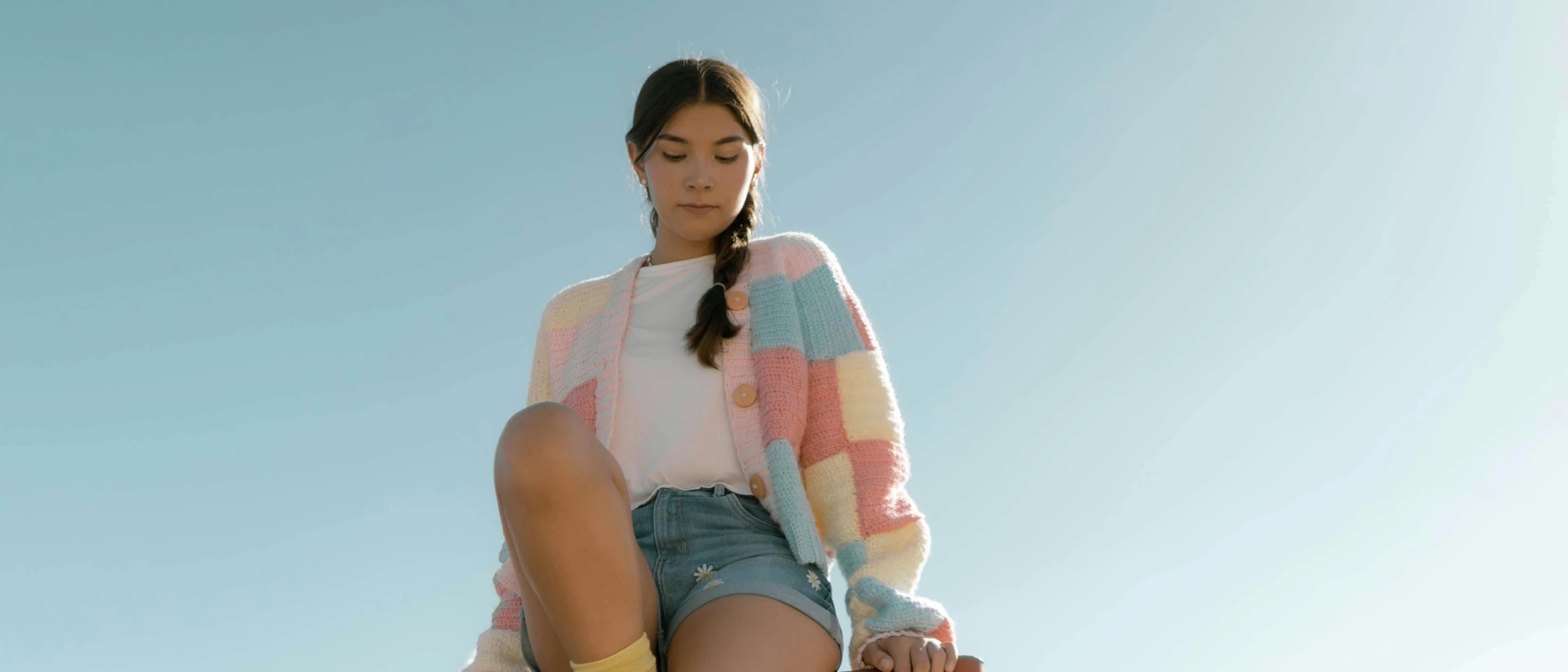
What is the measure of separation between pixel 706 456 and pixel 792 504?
0.82 feet

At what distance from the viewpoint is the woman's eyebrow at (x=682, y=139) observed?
3232 mm

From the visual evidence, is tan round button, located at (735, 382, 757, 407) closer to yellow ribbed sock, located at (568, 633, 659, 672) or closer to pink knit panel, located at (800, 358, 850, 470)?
pink knit panel, located at (800, 358, 850, 470)

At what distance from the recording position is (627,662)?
2.20 meters

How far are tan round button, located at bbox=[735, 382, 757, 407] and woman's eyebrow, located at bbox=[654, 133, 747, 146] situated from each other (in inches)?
24.2

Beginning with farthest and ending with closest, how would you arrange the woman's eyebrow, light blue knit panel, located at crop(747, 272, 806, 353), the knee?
the woman's eyebrow < light blue knit panel, located at crop(747, 272, 806, 353) < the knee

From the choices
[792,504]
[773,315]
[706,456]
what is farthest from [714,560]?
[773,315]

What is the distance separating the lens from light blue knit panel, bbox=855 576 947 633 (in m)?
2.58

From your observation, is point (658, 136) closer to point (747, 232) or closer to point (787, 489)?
point (747, 232)

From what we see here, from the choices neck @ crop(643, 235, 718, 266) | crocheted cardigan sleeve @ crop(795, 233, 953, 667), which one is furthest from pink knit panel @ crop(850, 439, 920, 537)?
neck @ crop(643, 235, 718, 266)

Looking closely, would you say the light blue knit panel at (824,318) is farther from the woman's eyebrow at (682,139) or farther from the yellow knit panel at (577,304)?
the yellow knit panel at (577,304)

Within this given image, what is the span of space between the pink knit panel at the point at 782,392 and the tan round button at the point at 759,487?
0.08 m

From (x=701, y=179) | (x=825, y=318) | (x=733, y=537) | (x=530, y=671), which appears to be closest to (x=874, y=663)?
(x=733, y=537)

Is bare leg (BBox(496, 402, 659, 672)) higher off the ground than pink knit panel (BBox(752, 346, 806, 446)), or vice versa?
pink knit panel (BBox(752, 346, 806, 446))

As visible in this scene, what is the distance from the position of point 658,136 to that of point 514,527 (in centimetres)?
135
